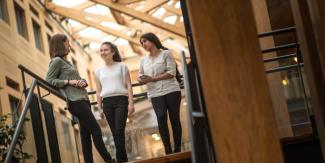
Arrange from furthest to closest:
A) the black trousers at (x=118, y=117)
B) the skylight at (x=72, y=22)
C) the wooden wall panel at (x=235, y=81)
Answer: the skylight at (x=72, y=22) < the black trousers at (x=118, y=117) < the wooden wall panel at (x=235, y=81)

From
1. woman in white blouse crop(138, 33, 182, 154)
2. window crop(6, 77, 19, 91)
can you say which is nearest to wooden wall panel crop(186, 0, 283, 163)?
woman in white blouse crop(138, 33, 182, 154)

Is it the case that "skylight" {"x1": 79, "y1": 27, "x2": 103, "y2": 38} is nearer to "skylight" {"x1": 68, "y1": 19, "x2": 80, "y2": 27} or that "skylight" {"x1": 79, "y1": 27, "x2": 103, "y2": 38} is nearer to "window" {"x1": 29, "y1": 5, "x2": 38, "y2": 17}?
"skylight" {"x1": 68, "y1": 19, "x2": 80, "y2": 27}

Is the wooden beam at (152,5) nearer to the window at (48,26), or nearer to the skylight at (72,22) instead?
the window at (48,26)

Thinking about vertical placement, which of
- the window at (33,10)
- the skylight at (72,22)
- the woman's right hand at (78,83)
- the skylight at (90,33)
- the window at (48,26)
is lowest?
the woman's right hand at (78,83)

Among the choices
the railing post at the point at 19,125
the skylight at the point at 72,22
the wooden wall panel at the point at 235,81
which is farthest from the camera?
the skylight at the point at 72,22

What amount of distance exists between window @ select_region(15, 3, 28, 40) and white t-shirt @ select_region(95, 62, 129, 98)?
30.1ft

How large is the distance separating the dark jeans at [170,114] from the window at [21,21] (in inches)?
380

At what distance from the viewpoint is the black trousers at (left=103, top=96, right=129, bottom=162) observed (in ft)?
A: 21.8

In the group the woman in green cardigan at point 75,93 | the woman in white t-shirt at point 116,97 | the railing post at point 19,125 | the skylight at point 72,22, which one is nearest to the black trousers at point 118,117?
the woman in white t-shirt at point 116,97

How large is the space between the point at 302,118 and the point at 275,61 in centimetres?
123

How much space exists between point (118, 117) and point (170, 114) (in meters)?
0.56

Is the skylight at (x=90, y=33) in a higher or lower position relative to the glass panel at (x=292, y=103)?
higher

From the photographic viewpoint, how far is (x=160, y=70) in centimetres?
690

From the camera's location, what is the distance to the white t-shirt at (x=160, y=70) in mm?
6750
